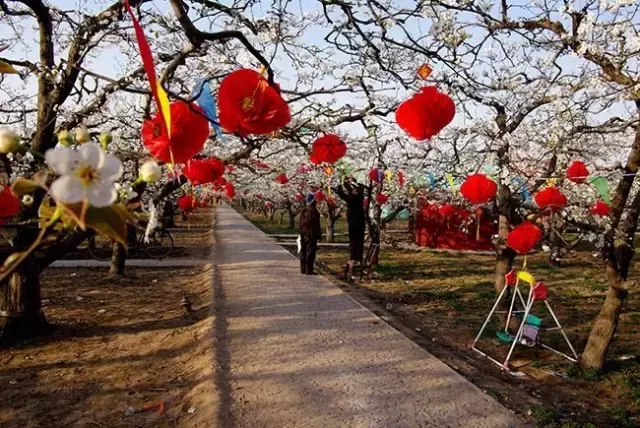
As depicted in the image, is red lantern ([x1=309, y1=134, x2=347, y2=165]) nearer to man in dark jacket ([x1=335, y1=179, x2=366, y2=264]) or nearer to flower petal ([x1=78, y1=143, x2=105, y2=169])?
flower petal ([x1=78, y1=143, x2=105, y2=169])

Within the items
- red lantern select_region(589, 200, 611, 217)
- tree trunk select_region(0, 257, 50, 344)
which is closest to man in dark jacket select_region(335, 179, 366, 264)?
red lantern select_region(589, 200, 611, 217)

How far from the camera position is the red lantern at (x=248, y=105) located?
2.37m

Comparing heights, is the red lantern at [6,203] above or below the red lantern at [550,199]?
below

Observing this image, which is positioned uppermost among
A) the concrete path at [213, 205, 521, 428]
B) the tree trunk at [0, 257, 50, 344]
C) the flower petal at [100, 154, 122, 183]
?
the flower petal at [100, 154, 122, 183]

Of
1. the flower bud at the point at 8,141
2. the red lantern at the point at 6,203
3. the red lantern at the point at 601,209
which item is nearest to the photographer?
the flower bud at the point at 8,141

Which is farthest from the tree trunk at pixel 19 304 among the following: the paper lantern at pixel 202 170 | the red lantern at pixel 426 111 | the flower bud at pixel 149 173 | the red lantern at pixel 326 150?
the flower bud at pixel 149 173

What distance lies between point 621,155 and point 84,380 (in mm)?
12483

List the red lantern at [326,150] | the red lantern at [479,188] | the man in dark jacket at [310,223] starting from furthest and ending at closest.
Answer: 1. the man in dark jacket at [310,223]
2. the red lantern at [479,188]
3. the red lantern at [326,150]

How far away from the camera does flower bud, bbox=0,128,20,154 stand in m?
1.32

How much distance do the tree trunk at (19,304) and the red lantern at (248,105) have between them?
15.3 ft

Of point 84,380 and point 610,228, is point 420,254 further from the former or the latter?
point 84,380

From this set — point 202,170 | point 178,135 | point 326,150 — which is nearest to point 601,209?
point 326,150

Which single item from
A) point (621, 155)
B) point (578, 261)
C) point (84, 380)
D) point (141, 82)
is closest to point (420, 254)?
point (578, 261)

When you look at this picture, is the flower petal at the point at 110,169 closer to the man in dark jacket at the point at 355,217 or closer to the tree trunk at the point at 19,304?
the tree trunk at the point at 19,304
